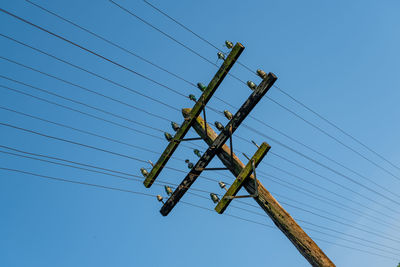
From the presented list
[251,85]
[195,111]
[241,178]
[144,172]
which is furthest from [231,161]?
[144,172]

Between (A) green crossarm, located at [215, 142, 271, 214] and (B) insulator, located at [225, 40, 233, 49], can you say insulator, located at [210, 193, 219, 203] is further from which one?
(B) insulator, located at [225, 40, 233, 49]

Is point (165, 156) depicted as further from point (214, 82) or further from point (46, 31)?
point (46, 31)

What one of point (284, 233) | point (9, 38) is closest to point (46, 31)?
point (9, 38)

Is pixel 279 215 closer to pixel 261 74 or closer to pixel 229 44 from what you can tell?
pixel 261 74

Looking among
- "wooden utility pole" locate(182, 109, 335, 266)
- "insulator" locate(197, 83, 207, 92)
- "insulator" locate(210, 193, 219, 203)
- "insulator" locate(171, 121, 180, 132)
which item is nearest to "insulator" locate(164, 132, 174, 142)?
"insulator" locate(171, 121, 180, 132)

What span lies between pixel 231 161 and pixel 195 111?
119 centimetres

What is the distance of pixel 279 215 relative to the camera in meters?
6.18

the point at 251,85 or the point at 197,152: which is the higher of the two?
the point at 251,85

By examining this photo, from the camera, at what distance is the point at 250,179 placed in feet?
21.7

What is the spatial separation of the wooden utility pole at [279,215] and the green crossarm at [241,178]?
0.32 feet

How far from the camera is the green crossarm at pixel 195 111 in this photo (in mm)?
7074

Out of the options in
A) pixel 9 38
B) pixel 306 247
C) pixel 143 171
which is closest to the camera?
pixel 9 38

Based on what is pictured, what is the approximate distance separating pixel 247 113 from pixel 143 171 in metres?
2.45

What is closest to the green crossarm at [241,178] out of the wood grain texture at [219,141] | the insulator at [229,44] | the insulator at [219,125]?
the wood grain texture at [219,141]
